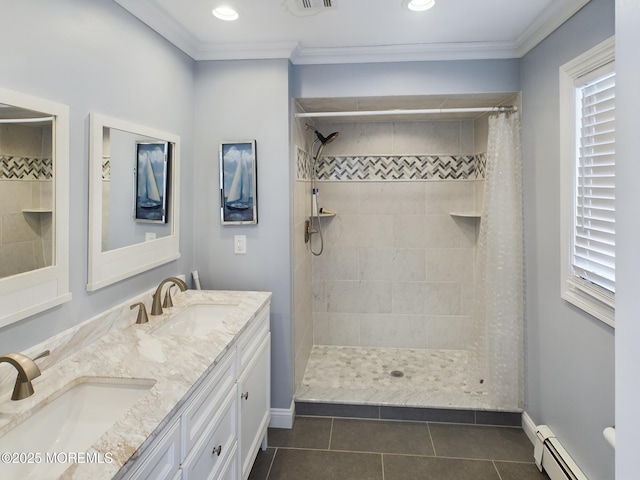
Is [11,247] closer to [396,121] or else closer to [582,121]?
[582,121]

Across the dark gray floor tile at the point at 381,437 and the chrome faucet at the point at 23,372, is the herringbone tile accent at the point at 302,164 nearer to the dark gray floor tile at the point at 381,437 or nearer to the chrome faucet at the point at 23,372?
the dark gray floor tile at the point at 381,437

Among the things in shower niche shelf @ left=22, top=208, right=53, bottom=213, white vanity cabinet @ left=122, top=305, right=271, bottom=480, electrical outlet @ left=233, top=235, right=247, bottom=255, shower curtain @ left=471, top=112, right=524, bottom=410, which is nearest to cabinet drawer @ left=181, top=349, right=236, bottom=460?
white vanity cabinet @ left=122, top=305, right=271, bottom=480

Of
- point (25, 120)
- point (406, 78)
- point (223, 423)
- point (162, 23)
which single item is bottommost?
point (223, 423)

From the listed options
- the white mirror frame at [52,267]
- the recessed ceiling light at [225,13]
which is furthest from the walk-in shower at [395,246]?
the white mirror frame at [52,267]

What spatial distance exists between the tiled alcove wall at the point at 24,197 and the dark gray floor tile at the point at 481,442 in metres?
2.27

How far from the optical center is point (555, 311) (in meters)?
2.14

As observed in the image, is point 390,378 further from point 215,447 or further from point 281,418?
point 215,447

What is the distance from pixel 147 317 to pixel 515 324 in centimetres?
217

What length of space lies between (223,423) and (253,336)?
0.55 metres

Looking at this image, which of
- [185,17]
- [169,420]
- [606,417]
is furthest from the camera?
[185,17]

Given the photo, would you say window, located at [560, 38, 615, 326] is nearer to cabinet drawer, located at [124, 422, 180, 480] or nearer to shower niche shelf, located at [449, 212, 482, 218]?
shower niche shelf, located at [449, 212, 482, 218]

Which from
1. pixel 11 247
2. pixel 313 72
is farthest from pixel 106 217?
pixel 313 72

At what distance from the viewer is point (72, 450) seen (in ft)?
3.81

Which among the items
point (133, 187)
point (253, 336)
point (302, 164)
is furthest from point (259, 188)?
point (253, 336)
